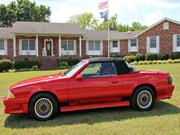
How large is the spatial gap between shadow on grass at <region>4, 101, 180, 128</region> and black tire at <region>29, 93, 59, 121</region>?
0.56ft

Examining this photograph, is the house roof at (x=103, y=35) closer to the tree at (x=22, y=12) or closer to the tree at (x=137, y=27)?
the tree at (x=22, y=12)

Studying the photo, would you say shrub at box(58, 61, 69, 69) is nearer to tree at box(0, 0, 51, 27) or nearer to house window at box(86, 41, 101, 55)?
house window at box(86, 41, 101, 55)

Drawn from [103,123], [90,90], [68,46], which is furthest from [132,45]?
[103,123]

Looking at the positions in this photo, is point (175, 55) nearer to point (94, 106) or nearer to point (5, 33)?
point (5, 33)

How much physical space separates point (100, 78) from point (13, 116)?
2.71 metres

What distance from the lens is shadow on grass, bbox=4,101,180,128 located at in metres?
6.85

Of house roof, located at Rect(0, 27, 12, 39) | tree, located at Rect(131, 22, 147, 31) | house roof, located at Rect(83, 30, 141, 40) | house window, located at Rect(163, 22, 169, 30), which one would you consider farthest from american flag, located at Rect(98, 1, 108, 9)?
tree, located at Rect(131, 22, 147, 31)

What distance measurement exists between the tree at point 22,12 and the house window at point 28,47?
90.0 feet

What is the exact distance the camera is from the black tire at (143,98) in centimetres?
777

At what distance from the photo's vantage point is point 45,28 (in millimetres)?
36188

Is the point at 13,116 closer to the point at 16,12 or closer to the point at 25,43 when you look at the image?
the point at 25,43

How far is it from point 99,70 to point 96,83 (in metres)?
0.46

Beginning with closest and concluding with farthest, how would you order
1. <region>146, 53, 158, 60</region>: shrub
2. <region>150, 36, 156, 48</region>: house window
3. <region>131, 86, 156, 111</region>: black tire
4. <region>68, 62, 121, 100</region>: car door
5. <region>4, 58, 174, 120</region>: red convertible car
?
1. <region>4, 58, 174, 120</region>: red convertible car
2. <region>68, 62, 121, 100</region>: car door
3. <region>131, 86, 156, 111</region>: black tire
4. <region>146, 53, 158, 60</region>: shrub
5. <region>150, 36, 156, 48</region>: house window

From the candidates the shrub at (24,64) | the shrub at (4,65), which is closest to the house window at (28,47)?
the shrub at (24,64)
